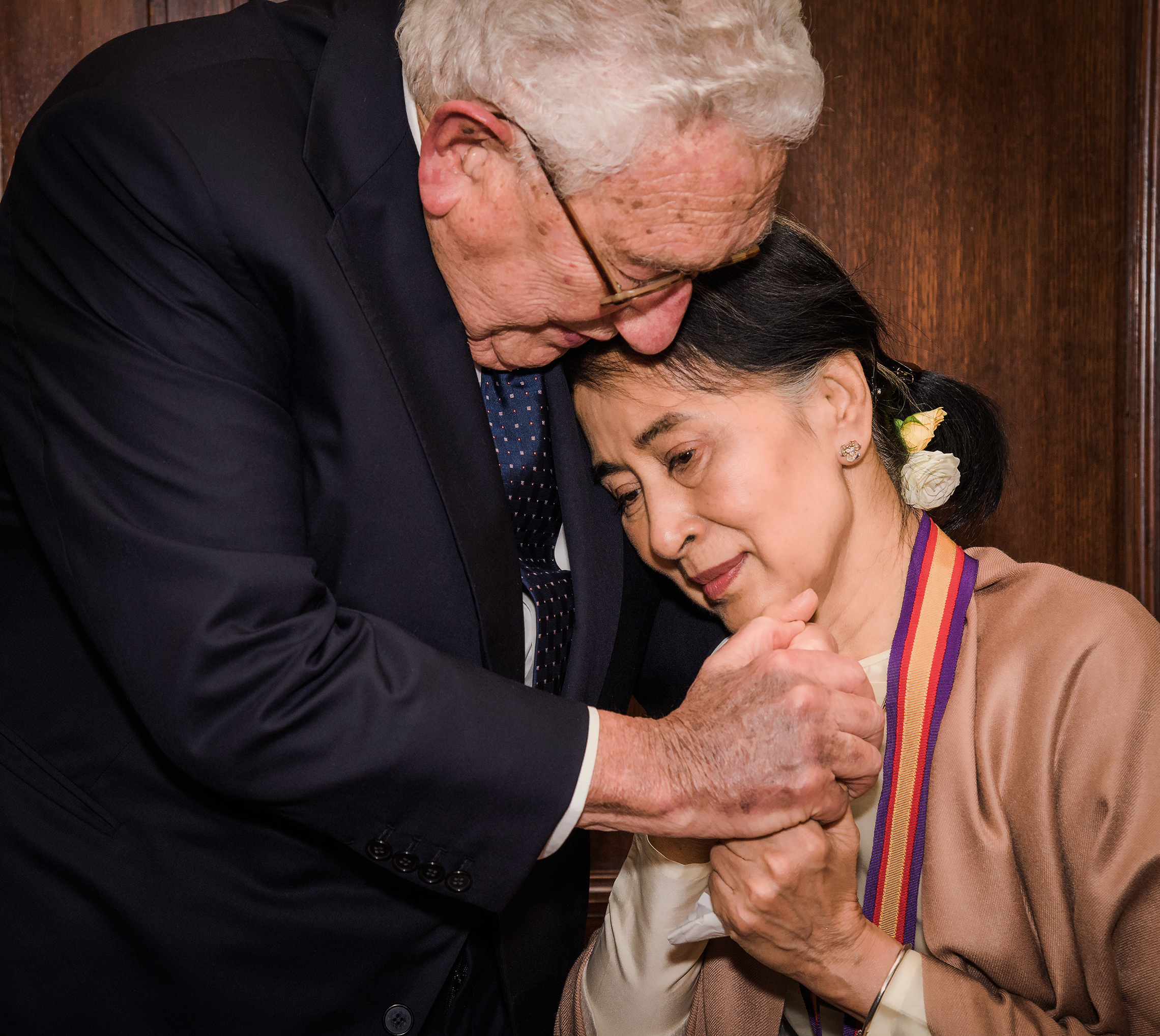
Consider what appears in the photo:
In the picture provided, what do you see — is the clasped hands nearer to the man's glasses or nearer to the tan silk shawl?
the tan silk shawl

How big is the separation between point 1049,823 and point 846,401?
2.02 feet

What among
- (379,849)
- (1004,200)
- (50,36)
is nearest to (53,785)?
(379,849)

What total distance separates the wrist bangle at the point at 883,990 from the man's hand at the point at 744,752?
0.20m

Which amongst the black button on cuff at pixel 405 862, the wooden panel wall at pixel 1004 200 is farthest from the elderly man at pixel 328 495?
the wooden panel wall at pixel 1004 200

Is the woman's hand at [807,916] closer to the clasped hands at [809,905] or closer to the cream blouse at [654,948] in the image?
the clasped hands at [809,905]

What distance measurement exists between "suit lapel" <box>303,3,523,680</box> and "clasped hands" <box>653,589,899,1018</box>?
344 mm

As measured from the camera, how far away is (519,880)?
1.08 meters

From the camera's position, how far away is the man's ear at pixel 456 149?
3.50 feet

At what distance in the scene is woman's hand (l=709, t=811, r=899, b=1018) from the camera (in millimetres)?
1222

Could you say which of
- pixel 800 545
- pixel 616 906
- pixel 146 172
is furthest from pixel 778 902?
pixel 146 172

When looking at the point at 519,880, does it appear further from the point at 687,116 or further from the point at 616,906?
the point at 687,116

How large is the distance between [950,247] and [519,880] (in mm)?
1685

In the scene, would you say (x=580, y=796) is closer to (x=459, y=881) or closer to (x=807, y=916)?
(x=459, y=881)

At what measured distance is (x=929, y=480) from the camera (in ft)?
4.91
